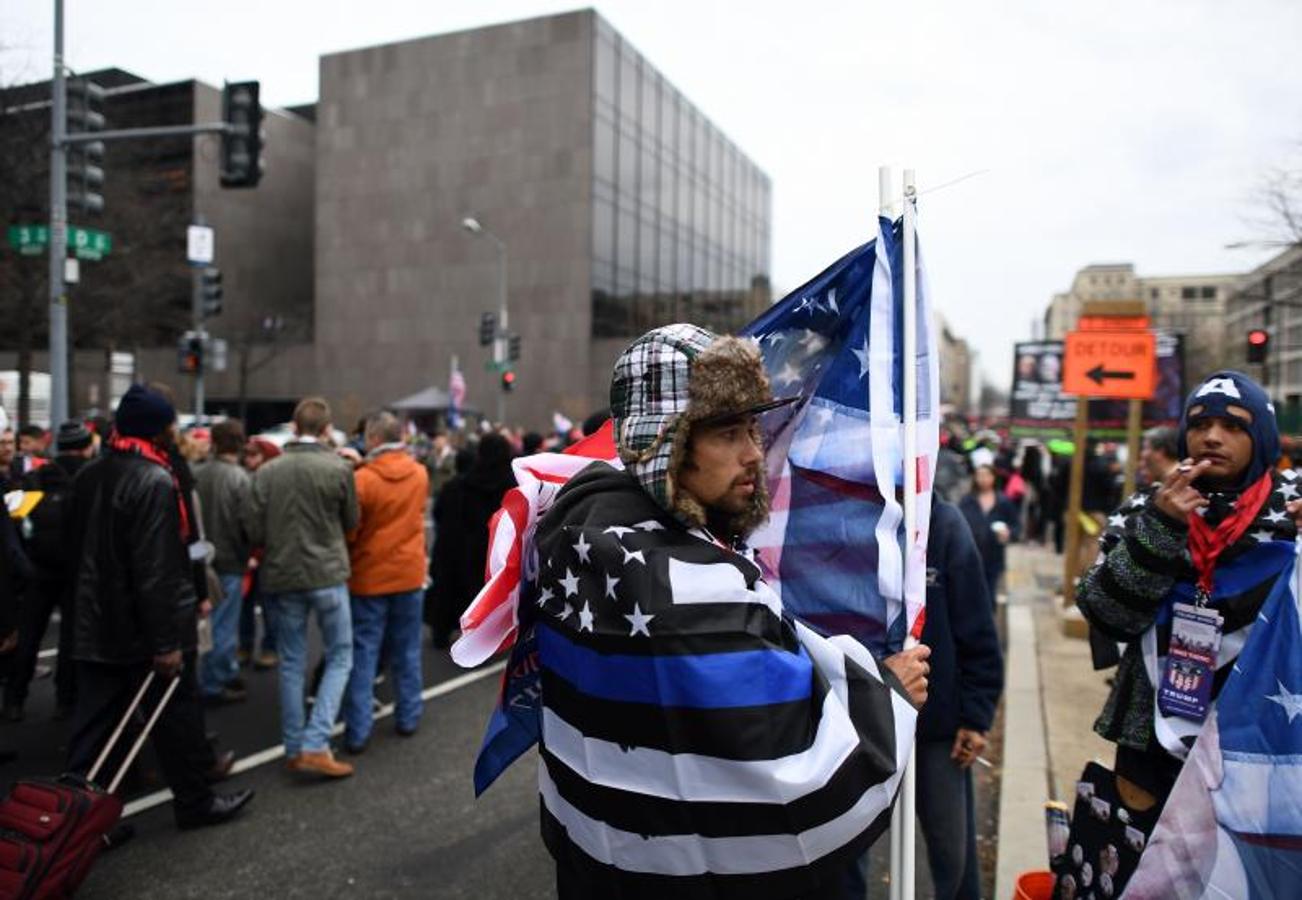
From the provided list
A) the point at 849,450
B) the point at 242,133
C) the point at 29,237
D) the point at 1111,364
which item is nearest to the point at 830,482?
the point at 849,450

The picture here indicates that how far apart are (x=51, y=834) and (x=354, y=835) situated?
4.50 feet

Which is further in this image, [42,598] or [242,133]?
[242,133]

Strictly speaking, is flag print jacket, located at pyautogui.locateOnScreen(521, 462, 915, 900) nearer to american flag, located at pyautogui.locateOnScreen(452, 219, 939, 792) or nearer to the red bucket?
american flag, located at pyautogui.locateOnScreen(452, 219, 939, 792)

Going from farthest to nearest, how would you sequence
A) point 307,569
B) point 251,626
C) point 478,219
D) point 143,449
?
1. point 478,219
2. point 251,626
3. point 307,569
4. point 143,449

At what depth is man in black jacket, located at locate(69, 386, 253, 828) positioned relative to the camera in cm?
412

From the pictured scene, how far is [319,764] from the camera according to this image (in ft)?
16.5

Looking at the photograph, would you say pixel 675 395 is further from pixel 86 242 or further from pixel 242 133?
pixel 86 242

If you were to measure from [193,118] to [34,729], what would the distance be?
132 ft

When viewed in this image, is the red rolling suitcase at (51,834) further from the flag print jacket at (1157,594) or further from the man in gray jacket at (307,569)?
the flag print jacket at (1157,594)

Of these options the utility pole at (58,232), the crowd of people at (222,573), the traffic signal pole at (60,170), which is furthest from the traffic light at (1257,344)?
the utility pole at (58,232)

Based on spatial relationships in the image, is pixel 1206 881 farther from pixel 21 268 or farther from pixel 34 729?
pixel 21 268

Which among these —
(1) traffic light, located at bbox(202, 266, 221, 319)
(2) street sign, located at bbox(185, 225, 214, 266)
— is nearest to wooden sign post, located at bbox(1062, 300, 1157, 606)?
(2) street sign, located at bbox(185, 225, 214, 266)

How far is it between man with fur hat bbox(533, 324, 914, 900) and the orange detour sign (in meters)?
8.44

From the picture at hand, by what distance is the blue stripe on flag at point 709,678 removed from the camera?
1642 millimetres
